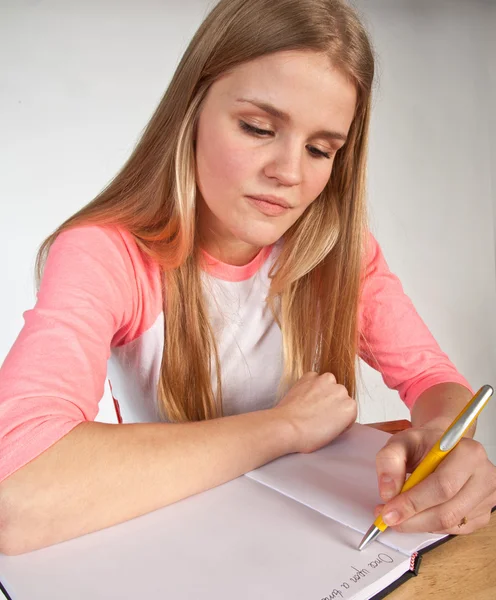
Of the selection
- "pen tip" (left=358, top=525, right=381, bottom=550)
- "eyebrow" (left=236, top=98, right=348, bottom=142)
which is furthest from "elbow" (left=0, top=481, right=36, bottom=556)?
"eyebrow" (left=236, top=98, right=348, bottom=142)

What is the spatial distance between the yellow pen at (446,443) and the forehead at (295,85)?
0.41 metres

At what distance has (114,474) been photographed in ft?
1.94

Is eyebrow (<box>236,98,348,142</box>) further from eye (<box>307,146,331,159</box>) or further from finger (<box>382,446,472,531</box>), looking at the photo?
finger (<box>382,446,472,531</box>)

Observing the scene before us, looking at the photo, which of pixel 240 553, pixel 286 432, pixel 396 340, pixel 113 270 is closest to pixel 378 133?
pixel 396 340

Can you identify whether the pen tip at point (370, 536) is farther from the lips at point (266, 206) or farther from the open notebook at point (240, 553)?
the lips at point (266, 206)

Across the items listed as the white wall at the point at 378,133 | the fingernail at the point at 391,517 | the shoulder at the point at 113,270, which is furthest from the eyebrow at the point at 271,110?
the white wall at the point at 378,133

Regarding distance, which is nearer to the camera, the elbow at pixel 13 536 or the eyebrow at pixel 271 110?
the elbow at pixel 13 536

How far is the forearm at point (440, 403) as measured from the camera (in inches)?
31.9

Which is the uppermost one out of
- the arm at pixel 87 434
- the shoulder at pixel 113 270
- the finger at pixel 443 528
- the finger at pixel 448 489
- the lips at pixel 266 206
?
the lips at pixel 266 206

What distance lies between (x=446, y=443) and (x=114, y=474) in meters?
0.30

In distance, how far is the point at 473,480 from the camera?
575 millimetres

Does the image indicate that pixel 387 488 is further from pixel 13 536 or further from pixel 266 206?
pixel 266 206

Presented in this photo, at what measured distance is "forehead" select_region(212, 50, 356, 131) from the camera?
787 mm

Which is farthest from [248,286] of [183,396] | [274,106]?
[274,106]
